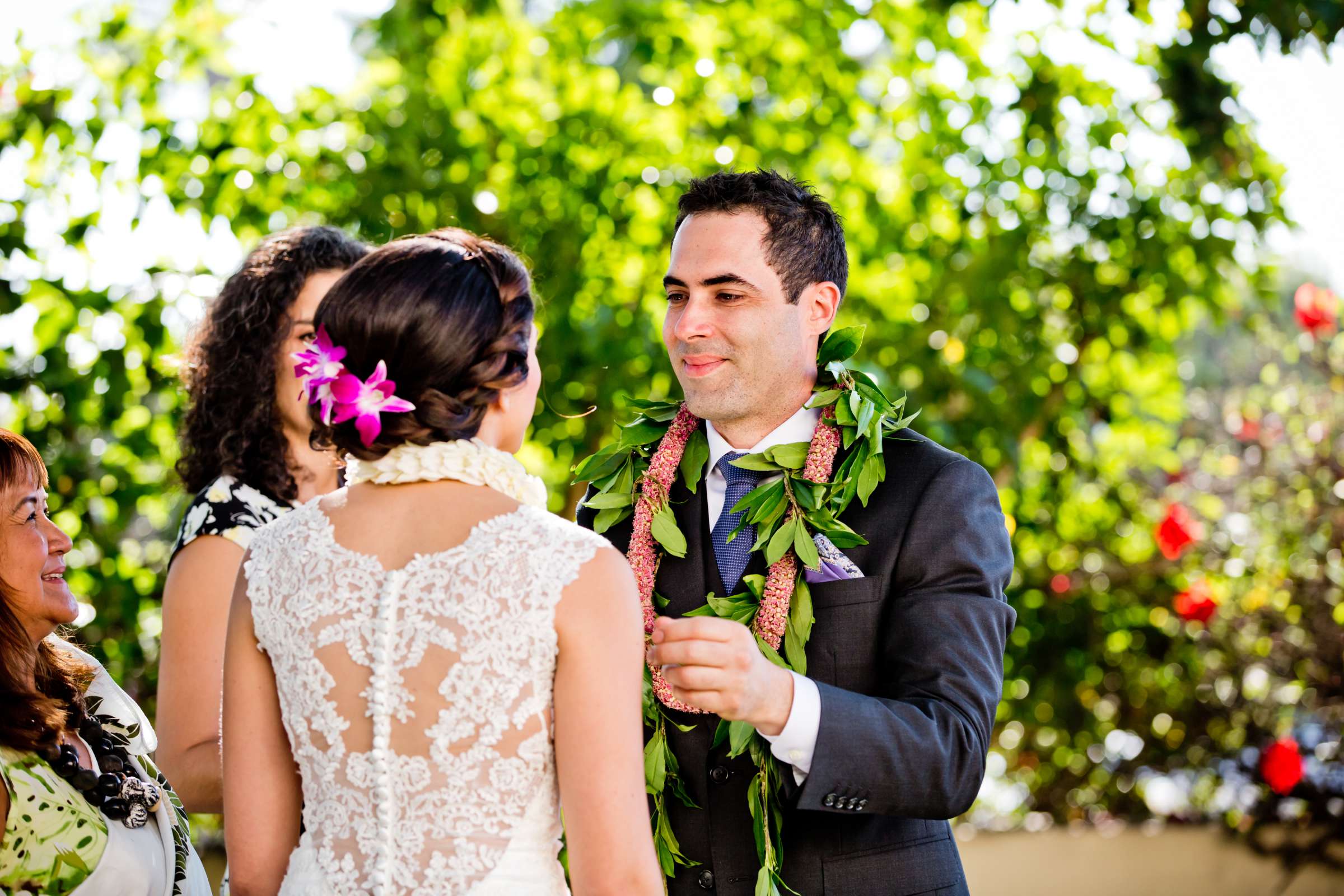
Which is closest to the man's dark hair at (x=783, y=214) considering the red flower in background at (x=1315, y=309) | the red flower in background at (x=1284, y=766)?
the red flower in background at (x=1315, y=309)

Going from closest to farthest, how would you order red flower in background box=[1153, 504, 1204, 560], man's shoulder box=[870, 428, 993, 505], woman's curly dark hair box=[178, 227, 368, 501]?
man's shoulder box=[870, 428, 993, 505] → woman's curly dark hair box=[178, 227, 368, 501] → red flower in background box=[1153, 504, 1204, 560]

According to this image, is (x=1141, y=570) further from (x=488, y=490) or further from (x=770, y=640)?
(x=488, y=490)

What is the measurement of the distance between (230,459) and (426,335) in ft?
4.29

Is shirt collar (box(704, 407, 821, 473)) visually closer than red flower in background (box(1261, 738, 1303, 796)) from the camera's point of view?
Yes

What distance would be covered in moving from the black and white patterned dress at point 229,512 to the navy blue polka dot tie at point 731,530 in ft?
3.07

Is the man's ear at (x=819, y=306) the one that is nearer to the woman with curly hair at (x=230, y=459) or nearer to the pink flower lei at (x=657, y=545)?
the pink flower lei at (x=657, y=545)

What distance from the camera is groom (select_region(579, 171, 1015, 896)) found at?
2127 millimetres

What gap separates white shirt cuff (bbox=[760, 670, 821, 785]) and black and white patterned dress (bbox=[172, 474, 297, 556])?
123 centimetres

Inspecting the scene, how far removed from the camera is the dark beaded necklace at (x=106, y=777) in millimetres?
2365

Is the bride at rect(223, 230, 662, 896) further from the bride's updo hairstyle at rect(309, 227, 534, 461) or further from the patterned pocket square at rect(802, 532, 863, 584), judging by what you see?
the patterned pocket square at rect(802, 532, 863, 584)

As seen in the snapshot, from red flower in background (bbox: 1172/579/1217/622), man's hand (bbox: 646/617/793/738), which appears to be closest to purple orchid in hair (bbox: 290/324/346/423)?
man's hand (bbox: 646/617/793/738)

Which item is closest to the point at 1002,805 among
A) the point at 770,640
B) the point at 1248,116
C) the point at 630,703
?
the point at 1248,116

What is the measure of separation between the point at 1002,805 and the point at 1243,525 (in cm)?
176

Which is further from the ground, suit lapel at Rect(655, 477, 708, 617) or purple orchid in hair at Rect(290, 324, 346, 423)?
purple orchid in hair at Rect(290, 324, 346, 423)
